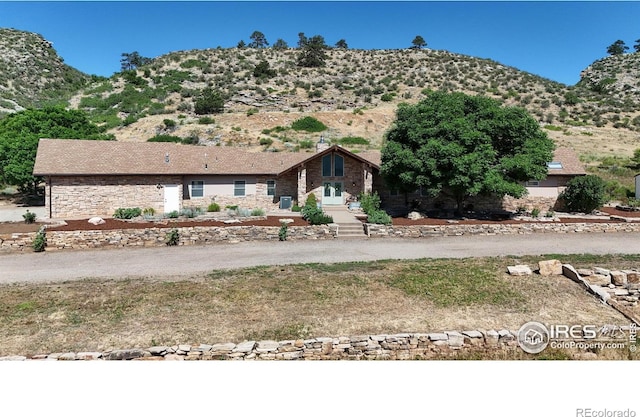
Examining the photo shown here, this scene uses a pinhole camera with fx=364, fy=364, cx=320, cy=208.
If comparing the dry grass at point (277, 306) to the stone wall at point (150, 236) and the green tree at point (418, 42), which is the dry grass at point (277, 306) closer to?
the stone wall at point (150, 236)

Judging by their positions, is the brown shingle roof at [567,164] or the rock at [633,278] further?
the brown shingle roof at [567,164]

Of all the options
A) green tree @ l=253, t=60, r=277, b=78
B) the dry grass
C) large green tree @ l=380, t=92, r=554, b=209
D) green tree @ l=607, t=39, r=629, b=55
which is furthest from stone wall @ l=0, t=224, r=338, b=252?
green tree @ l=607, t=39, r=629, b=55

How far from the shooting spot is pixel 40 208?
85.9ft

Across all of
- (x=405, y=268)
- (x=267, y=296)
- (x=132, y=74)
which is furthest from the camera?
(x=132, y=74)

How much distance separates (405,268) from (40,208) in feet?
87.6

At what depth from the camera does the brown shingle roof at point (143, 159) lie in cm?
2227

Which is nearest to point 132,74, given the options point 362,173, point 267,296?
point 362,173

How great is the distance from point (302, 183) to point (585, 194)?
62.5 feet

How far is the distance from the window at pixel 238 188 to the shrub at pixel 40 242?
484 inches

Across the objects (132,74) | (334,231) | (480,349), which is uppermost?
(132,74)

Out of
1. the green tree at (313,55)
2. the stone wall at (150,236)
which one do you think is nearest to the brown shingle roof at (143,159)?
the stone wall at (150,236)

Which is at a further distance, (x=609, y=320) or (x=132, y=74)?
(x=132, y=74)

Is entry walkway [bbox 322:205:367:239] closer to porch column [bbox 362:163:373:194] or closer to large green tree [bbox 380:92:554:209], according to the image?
porch column [bbox 362:163:373:194]

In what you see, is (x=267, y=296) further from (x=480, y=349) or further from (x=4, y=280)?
(x=4, y=280)
